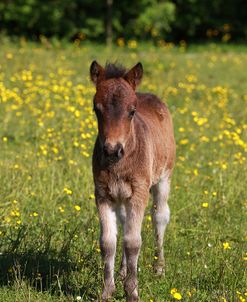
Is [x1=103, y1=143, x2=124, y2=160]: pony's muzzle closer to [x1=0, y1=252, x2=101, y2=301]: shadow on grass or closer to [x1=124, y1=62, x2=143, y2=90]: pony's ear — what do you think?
[x1=124, y1=62, x2=143, y2=90]: pony's ear

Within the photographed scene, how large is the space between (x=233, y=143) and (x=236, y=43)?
→ 64.7ft

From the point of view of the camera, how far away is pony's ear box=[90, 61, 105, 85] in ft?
18.6

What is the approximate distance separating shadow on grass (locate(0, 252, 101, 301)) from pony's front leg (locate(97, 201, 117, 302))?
18cm

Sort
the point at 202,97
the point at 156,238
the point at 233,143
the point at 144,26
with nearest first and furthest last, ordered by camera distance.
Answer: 1. the point at 156,238
2. the point at 233,143
3. the point at 202,97
4. the point at 144,26

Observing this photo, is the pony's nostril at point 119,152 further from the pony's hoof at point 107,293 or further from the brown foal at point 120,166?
the pony's hoof at point 107,293

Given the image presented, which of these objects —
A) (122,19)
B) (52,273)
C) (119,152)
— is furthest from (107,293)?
(122,19)

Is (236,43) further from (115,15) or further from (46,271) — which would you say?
(46,271)

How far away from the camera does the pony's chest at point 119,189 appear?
5.64 meters

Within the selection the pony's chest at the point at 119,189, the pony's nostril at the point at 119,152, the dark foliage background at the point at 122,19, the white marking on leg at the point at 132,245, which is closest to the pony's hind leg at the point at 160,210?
the white marking on leg at the point at 132,245

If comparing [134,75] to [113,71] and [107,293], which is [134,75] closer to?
[113,71]

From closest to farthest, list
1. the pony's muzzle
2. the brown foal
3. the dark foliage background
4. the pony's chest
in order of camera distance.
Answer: the pony's muzzle → the brown foal → the pony's chest → the dark foliage background

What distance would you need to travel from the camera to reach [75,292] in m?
5.87

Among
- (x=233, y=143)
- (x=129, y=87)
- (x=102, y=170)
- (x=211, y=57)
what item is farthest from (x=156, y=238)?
(x=211, y=57)

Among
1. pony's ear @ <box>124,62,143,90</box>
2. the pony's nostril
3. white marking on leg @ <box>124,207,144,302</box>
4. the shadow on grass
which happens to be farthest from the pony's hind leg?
the pony's nostril
